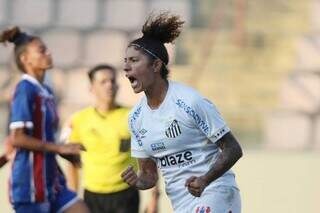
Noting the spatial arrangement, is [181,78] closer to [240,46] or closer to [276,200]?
[240,46]

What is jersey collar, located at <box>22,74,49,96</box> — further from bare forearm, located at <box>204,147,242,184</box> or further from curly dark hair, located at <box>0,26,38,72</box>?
bare forearm, located at <box>204,147,242,184</box>

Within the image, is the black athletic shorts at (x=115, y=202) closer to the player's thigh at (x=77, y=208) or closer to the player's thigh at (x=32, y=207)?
the player's thigh at (x=77, y=208)

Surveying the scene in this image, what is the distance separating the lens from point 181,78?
46.9 feet

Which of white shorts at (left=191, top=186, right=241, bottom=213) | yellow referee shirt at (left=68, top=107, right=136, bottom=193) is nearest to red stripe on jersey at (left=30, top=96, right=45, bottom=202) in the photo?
yellow referee shirt at (left=68, top=107, right=136, bottom=193)

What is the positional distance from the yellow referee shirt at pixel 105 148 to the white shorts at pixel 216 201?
2.45 metres

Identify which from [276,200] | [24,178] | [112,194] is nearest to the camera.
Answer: [24,178]

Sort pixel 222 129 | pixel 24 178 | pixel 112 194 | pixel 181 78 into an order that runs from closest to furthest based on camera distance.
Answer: pixel 222 129, pixel 24 178, pixel 112 194, pixel 181 78

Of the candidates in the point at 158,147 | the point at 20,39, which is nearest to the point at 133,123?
the point at 158,147

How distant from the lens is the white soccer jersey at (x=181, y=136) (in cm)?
504

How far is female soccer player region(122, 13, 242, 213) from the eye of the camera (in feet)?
16.5

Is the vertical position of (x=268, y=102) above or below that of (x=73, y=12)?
below

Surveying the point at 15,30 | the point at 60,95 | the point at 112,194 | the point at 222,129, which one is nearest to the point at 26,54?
the point at 15,30

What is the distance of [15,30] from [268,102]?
8.13m

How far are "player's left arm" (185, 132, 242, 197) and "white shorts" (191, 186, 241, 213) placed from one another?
19 centimetres
